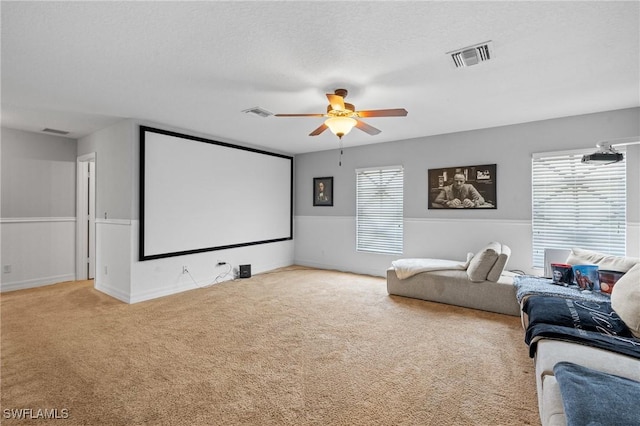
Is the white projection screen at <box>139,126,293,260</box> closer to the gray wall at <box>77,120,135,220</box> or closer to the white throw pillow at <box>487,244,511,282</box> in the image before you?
the gray wall at <box>77,120,135,220</box>

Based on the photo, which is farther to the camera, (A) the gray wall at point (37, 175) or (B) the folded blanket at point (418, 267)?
(A) the gray wall at point (37, 175)

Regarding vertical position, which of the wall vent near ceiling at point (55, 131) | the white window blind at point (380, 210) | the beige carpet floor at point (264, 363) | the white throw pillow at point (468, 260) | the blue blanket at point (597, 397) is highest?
the wall vent near ceiling at point (55, 131)

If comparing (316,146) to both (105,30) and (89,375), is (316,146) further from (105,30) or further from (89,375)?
(89,375)

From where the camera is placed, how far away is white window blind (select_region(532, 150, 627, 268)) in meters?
3.97

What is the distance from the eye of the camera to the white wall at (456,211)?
13.4ft

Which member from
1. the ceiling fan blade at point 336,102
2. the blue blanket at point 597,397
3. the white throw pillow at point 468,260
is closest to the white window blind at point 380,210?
the white throw pillow at point 468,260

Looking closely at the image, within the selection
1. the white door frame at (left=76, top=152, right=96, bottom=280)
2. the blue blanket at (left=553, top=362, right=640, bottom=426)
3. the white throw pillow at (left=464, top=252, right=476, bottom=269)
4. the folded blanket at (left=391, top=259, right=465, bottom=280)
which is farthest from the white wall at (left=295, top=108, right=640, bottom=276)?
the white door frame at (left=76, top=152, right=96, bottom=280)

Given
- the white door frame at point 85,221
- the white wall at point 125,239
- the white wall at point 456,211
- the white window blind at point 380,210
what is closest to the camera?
the white wall at point 456,211

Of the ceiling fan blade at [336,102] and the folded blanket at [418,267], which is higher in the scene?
the ceiling fan blade at [336,102]

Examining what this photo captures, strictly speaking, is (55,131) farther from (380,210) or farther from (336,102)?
(380,210)

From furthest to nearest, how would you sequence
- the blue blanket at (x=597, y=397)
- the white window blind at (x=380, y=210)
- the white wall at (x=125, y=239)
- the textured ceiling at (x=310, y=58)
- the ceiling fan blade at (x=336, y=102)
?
the white window blind at (x=380, y=210) → the white wall at (x=125, y=239) → the ceiling fan blade at (x=336, y=102) → the textured ceiling at (x=310, y=58) → the blue blanket at (x=597, y=397)

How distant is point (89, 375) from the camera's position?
2.45 m

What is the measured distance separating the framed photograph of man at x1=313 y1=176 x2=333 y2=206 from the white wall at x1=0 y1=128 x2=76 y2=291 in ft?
14.7

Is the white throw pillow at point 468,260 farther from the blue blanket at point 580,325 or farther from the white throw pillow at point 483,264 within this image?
the blue blanket at point 580,325
